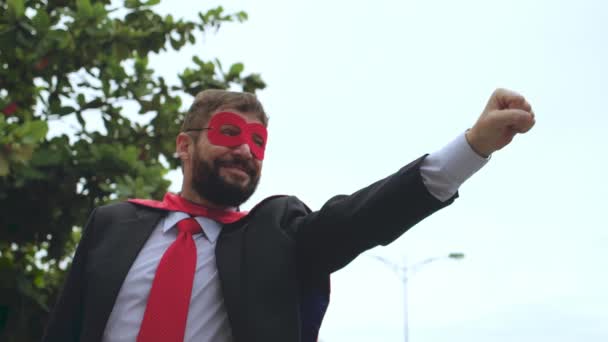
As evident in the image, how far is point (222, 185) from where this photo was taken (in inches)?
115

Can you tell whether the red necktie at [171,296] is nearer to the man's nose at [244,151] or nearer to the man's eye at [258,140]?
the man's nose at [244,151]

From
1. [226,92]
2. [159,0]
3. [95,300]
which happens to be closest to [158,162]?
[159,0]

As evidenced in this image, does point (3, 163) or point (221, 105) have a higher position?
point (3, 163)

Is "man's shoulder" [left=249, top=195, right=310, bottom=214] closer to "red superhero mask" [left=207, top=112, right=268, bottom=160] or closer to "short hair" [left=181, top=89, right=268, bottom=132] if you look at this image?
"red superhero mask" [left=207, top=112, right=268, bottom=160]

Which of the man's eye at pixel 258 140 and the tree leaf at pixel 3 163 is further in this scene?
the tree leaf at pixel 3 163

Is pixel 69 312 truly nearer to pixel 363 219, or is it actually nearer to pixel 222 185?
pixel 222 185

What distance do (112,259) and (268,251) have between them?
2.02 feet

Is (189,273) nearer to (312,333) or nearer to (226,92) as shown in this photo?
(312,333)

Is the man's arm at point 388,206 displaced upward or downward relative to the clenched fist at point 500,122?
downward

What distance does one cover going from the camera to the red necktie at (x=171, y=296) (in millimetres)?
2574

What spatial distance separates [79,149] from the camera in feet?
21.6

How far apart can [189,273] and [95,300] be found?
1.21ft

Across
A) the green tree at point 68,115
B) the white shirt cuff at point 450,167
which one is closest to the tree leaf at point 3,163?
the green tree at point 68,115

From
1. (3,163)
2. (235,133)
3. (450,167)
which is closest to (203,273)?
(235,133)
